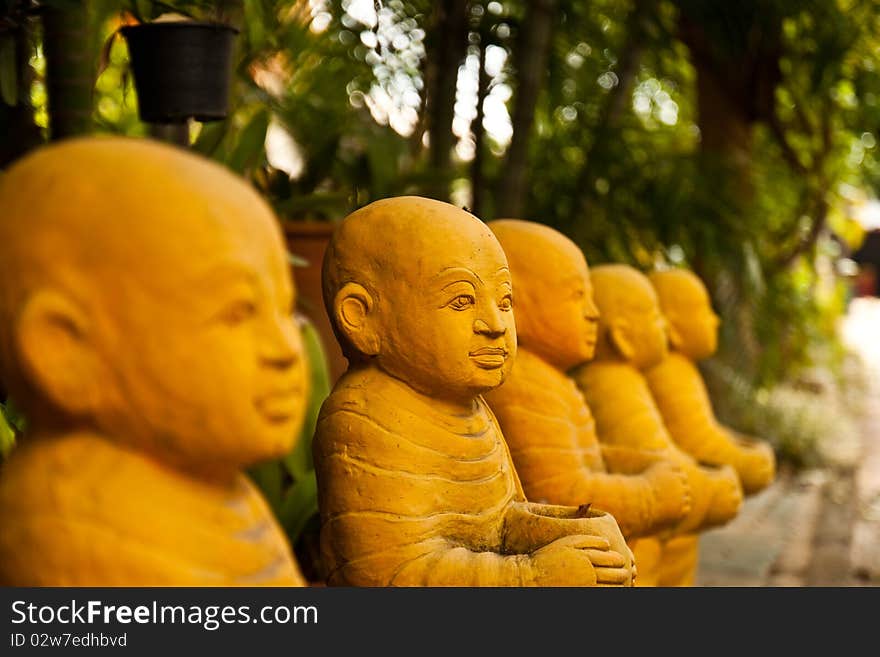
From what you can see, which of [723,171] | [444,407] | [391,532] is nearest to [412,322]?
[444,407]

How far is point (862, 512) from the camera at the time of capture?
737cm

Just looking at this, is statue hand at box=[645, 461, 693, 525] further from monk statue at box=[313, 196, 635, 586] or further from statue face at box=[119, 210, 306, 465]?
statue face at box=[119, 210, 306, 465]

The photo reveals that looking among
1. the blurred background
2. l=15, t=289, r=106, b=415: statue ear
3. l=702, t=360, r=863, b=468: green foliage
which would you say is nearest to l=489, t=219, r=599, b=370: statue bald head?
the blurred background

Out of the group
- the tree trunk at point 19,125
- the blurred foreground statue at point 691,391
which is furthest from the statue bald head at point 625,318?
the tree trunk at point 19,125

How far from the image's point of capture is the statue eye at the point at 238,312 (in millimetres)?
1587

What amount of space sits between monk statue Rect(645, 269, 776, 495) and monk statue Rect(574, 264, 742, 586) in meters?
0.39

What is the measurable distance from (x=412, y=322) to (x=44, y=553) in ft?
3.36

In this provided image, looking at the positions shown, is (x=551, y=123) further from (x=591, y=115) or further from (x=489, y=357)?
(x=489, y=357)

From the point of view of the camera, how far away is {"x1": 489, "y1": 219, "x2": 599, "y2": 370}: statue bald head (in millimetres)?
3143

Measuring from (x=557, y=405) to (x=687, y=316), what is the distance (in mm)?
1426

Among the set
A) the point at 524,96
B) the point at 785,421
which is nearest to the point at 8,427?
the point at 524,96

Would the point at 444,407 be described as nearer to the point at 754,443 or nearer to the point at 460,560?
the point at 460,560

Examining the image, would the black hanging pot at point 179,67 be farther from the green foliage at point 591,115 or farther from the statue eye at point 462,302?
the statue eye at point 462,302

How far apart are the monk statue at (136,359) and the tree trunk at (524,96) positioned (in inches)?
163
